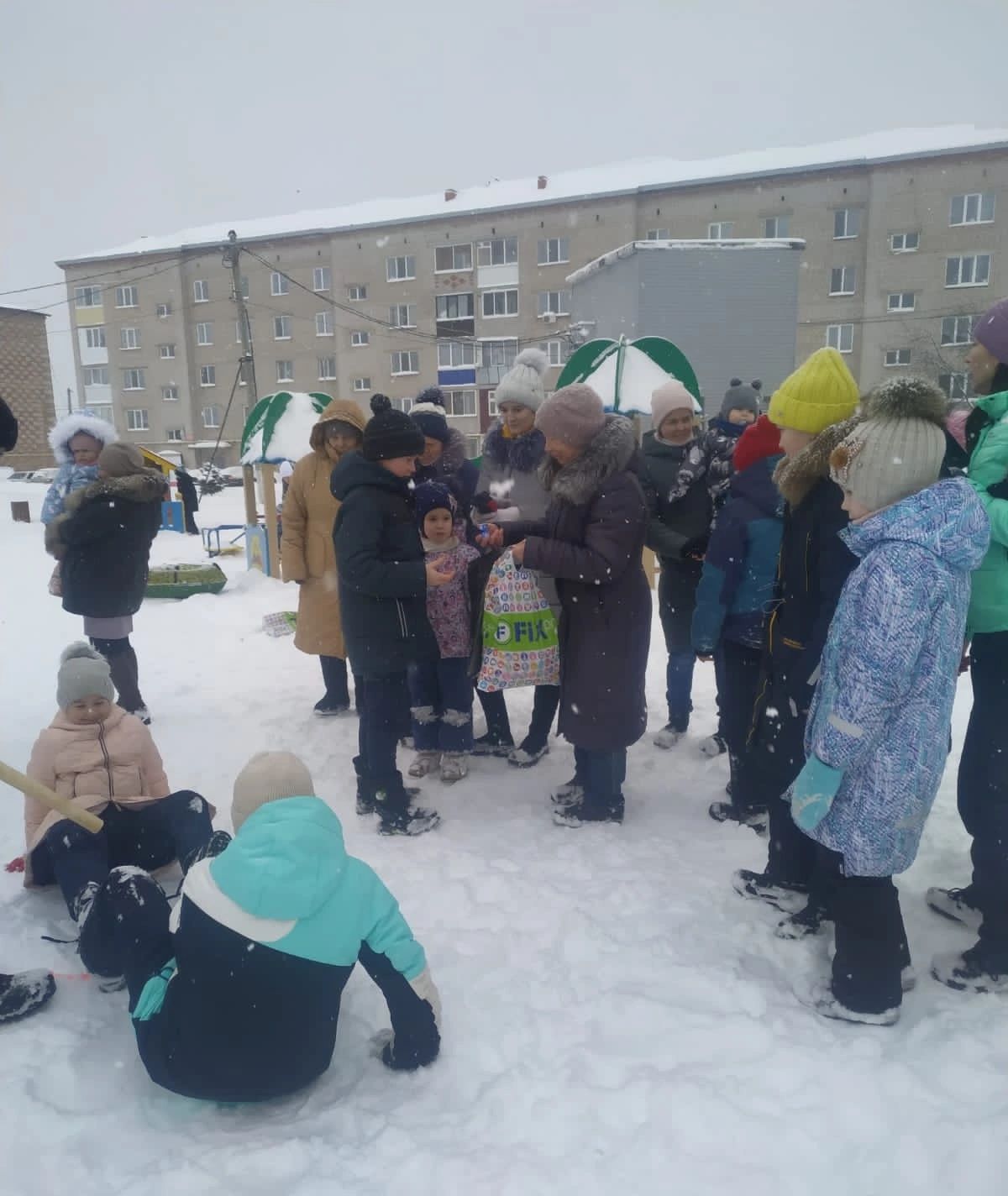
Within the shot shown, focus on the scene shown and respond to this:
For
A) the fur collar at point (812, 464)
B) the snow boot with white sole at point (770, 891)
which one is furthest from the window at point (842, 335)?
the snow boot with white sole at point (770, 891)

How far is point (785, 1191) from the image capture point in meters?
1.83

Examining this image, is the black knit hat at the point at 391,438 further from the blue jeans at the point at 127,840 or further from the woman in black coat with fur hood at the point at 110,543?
the woman in black coat with fur hood at the point at 110,543

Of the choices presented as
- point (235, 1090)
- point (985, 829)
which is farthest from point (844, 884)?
point (235, 1090)

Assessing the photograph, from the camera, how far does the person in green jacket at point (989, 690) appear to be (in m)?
2.45

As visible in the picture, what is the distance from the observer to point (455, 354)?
3766 centimetres

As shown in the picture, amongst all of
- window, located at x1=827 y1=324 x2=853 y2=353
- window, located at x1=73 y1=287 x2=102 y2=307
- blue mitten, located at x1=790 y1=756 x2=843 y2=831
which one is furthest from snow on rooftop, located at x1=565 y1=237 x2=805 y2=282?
window, located at x1=73 y1=287 x2=102 y2=307

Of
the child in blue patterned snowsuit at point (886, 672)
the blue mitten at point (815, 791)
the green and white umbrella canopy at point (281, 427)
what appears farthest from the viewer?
the green and white umbrella canopy at point (281, 427)

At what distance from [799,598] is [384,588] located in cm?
168

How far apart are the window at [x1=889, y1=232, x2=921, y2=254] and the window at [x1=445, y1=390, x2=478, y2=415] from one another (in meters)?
18.5

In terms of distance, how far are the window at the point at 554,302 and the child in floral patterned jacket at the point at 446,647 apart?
33.6 m

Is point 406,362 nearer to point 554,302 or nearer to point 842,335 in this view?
point 554,302

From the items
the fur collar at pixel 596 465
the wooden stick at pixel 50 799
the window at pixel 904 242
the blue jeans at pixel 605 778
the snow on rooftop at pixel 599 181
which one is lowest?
the blue jeans at pixel 605 778

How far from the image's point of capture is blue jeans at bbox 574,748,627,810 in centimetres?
363

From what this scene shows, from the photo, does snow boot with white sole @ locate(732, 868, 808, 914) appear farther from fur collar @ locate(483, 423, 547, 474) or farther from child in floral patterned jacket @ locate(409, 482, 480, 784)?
fur collar @ locate(483, 423, 547, 474)
